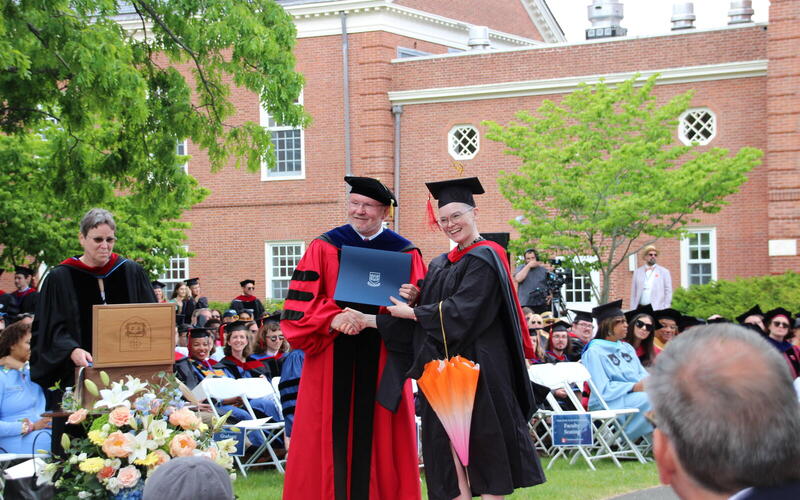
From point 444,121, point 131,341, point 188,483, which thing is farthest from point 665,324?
point 444,121

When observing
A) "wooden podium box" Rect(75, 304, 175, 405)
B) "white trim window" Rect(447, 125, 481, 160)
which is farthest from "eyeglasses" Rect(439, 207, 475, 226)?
"white trim window" Rect(447, 125, 481, 160)

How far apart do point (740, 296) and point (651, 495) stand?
1430 centimetres

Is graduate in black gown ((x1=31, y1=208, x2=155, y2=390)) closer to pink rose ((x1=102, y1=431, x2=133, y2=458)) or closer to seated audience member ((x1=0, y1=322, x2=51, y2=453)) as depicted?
seated audience member ((x1=0, y1=322, x2=51, y2=453))

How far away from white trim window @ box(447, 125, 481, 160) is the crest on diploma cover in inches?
815

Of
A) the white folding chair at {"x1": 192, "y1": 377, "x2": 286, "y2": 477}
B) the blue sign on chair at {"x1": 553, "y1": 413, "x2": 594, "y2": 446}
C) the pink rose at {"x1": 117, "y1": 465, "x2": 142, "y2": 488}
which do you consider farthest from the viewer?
the blue sign on chair at {"x1": 553, "y1": 413, "x2": 594, "y2": 446}

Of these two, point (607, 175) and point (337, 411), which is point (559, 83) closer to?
point (607, 175)

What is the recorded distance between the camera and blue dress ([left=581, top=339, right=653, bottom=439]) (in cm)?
1009

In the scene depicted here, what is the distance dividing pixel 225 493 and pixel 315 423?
317 centimetres

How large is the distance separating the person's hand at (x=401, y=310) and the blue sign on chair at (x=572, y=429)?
12.9 ft

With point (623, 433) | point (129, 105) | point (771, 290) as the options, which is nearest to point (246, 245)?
point (771, 290)

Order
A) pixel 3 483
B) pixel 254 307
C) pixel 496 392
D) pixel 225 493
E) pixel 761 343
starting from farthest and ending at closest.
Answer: pixel 254 307 → pixel 3 483 → pixel 496 392 → pixel 225 493 → pixel 761 343

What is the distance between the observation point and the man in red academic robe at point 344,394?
19.5 ft

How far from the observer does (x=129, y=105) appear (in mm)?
11750

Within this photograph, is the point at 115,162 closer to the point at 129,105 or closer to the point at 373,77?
the point at 129,105
